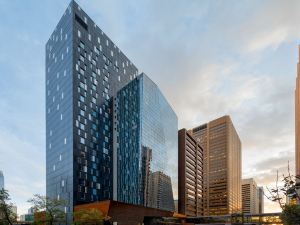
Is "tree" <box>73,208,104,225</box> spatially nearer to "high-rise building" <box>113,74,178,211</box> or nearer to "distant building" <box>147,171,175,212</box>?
"high-rise building" <box>113,74,178,211</box>

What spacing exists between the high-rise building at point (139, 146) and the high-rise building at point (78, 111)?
3595 mm

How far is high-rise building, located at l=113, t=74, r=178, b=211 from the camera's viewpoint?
339 feet

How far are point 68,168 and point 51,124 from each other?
2184 cm

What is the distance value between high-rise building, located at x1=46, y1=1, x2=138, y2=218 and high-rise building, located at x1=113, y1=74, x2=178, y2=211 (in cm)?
360

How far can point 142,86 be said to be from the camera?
11231cm

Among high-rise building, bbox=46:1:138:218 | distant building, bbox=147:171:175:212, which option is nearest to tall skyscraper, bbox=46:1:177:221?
high-rise building, bbox=46:1:138:218

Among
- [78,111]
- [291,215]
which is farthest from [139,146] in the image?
[291,215]

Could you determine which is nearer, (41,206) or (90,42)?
(41,206)

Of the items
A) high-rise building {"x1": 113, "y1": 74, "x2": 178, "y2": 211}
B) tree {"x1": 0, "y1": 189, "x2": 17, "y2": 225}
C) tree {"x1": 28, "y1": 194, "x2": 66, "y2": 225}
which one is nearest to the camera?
tree {"x1": 0, "y1": 189, "x2": 17, "y2": 225}

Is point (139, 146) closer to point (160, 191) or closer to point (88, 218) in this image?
point (160, 191)

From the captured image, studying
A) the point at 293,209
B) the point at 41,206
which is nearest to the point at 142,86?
the point at 41,206

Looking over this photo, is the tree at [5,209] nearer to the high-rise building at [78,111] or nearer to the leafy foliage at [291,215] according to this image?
the high-rise building at [78,111]

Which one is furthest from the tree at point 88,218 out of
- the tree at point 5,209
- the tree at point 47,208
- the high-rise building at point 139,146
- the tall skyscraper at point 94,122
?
the high-rise building at point 139,146

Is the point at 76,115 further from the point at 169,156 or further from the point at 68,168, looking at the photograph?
the point at 169,156
